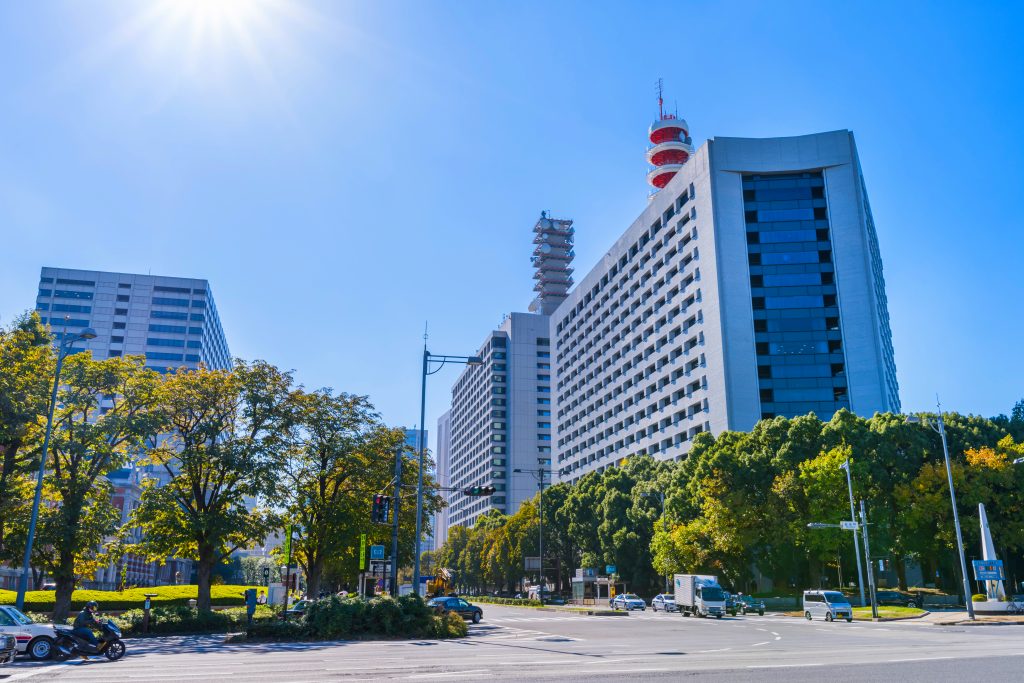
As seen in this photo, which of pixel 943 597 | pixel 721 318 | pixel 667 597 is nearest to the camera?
pixel 943 597

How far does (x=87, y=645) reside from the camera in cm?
2116

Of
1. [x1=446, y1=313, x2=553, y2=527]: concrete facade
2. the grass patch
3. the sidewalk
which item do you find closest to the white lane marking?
the sidewalk

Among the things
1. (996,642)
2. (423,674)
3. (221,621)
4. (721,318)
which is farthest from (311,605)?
(721,318)

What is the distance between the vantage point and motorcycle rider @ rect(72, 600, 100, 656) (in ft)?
69.6

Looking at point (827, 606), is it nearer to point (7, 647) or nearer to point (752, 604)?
point (752, 604)

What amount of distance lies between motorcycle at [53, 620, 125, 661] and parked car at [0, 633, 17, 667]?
4.13 feet

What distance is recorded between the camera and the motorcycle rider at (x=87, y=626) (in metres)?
21.2

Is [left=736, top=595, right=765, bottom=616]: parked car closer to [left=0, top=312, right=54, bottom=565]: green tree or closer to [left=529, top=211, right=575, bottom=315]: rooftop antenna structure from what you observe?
[left=0, top=312, right=54, bottom=565]: green tree

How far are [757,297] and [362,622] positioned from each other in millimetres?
66759

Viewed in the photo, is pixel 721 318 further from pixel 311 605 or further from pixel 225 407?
pixel 311 605

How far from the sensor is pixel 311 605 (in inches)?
1122

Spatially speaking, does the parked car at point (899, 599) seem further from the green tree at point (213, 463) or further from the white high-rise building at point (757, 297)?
the green tree at point (213, 463)

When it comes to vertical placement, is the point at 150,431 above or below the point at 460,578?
above

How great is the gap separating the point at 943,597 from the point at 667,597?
1849 cm
